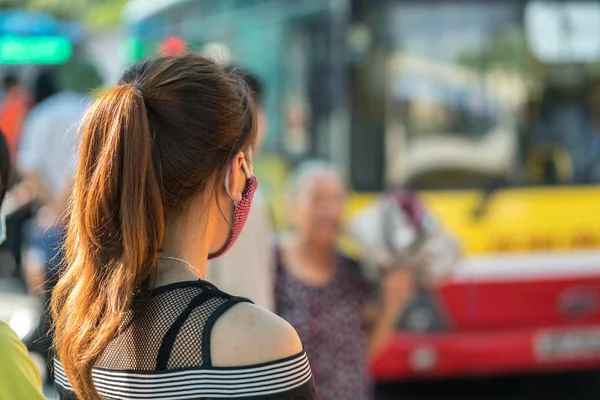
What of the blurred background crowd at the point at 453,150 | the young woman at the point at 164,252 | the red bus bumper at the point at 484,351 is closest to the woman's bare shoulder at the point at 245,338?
the young woman at the point at 164,252

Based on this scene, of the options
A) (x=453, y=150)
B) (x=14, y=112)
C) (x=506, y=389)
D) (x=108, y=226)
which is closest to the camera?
(x=108, y=226)

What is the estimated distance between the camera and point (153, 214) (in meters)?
1.64

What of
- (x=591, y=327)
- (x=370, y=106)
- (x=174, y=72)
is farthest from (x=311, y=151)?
(x=174, y=72)

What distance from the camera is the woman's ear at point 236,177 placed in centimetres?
171

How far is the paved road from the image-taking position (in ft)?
24.0

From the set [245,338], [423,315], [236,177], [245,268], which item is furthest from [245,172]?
[423,315]

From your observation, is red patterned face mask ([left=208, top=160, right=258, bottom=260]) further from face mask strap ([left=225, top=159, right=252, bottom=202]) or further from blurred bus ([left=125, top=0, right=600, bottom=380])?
blurred bus ([left=125, top=0, right=600, bottom=380])

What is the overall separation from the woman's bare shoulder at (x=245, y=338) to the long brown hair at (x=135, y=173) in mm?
184

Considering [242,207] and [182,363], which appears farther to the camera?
[242,207]

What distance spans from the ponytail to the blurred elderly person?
203 centimetres

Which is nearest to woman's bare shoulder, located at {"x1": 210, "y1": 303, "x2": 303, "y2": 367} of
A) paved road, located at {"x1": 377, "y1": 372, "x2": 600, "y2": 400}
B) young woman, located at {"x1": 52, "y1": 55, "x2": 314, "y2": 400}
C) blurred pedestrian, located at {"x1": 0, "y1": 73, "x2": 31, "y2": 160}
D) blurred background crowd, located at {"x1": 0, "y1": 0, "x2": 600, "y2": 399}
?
young woman, located at {"x1": 52, "y1": 55, "x2": 314, "y2": 400}

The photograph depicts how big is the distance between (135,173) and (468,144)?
17.0ft

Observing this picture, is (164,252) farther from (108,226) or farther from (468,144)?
(468,144)

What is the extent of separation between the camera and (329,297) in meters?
3.77
